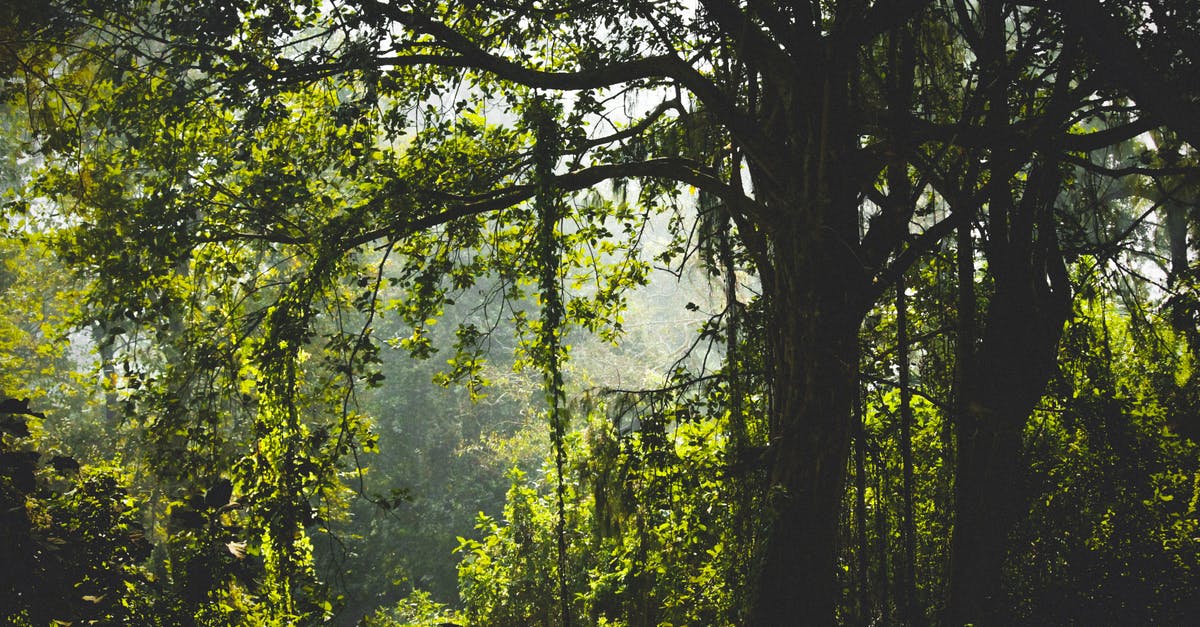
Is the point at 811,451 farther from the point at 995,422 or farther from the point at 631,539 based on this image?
the point at 631,539

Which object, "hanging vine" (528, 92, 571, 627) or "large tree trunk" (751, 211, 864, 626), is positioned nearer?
"hanging vine" (528, 92, 571, 627)

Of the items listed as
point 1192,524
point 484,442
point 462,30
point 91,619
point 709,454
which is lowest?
point 91,619

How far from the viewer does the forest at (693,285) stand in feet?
9.44

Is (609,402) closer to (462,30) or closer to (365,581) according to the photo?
(462,30)

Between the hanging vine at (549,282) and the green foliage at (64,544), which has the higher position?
the hanging vine at (549,282)

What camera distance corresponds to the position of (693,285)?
153 inches

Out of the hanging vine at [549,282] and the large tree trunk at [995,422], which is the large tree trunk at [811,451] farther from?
the hanging vine at [549,282]

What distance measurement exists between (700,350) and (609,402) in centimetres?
2231

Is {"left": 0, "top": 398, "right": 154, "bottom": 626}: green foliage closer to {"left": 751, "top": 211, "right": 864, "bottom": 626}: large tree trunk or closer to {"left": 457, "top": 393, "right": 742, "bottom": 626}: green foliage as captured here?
{"left": 457, "top": 393, "right": 742, "bottom": 626}: green foliage

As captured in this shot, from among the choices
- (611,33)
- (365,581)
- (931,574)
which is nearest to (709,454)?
(931,574)

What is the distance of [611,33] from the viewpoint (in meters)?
4.35

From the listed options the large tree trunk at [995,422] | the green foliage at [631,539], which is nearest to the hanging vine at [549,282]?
the green foliage at [631,539]

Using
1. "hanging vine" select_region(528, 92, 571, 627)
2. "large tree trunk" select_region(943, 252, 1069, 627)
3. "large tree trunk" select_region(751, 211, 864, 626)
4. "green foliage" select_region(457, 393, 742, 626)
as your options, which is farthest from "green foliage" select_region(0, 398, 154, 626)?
"large tree trunk" select_region(943, 252, 1069, 627)

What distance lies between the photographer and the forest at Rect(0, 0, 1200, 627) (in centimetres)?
288
